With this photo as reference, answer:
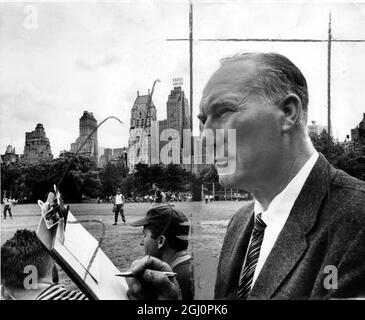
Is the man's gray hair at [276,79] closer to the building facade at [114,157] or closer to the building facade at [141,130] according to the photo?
the building facade at [141,130]

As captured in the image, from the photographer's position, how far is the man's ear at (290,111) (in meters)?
1.90

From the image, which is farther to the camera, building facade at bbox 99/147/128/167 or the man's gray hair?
building facade at bbox 99/147/128/167

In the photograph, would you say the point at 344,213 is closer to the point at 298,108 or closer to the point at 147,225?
the point at 298,108

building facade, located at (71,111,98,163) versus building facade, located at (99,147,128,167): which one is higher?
building facade, located at (71,111,98,163)

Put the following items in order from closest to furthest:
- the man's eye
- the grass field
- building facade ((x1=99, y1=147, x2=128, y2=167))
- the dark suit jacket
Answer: the dark suit jacket, the man's eye, the grass field, building facade ((x1=99, y1=147, x2=128, y2=167))

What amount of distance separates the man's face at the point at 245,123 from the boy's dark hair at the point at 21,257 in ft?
2.96

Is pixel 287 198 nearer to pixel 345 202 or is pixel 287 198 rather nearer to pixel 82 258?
pixel 345 202

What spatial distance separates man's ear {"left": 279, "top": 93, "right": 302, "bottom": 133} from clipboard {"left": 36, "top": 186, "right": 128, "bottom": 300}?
0.96 meters

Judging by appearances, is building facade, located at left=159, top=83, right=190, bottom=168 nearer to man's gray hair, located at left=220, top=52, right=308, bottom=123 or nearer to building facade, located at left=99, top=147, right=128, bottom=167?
building facade, located at left=99, top=147, right=128, bottom=167

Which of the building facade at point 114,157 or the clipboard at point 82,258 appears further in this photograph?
the building facade at point 114,157

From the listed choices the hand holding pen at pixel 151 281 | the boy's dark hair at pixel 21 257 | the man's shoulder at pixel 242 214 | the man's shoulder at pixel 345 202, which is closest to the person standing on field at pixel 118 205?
the hand holding pen at pixel 151 281

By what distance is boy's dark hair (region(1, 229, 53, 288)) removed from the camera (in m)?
2.13

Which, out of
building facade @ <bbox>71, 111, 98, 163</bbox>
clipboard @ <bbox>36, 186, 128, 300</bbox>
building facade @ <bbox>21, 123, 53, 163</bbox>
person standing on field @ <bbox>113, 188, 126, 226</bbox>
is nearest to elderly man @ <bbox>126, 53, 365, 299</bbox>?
clipboard @ <bbox>36, 186, 128, 300</bbox>
